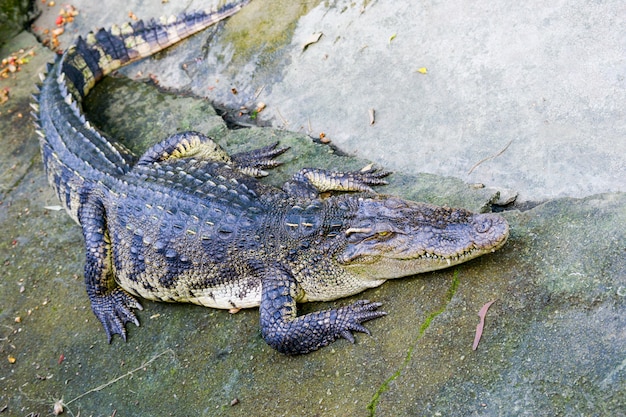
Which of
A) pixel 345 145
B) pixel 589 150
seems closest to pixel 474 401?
pixel 589 150

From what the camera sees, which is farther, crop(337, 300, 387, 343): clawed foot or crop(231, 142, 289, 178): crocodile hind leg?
crop(231, 142, 289, 178): crocodile hind leg

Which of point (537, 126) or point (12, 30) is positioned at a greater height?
point (12, 30)

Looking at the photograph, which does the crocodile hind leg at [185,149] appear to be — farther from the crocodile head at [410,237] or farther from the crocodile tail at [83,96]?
the crocodile head at [410,237]

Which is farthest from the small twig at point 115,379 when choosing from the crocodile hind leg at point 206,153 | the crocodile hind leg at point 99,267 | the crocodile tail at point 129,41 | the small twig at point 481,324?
the crocodile tail at point 129,41

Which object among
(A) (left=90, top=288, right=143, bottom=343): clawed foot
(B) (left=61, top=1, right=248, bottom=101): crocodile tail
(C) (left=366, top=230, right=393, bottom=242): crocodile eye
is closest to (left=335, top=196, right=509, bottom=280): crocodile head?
(C) (left=366, top=230, right=393, bottom=242): crocodile eye

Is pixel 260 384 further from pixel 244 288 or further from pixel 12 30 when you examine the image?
pixel 12 30

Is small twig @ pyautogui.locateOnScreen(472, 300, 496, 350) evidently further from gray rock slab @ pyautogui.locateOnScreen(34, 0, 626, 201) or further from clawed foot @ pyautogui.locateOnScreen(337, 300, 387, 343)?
gray rock slab @ pyautogui.locateOnScreen(34, 0, 626, 201)
